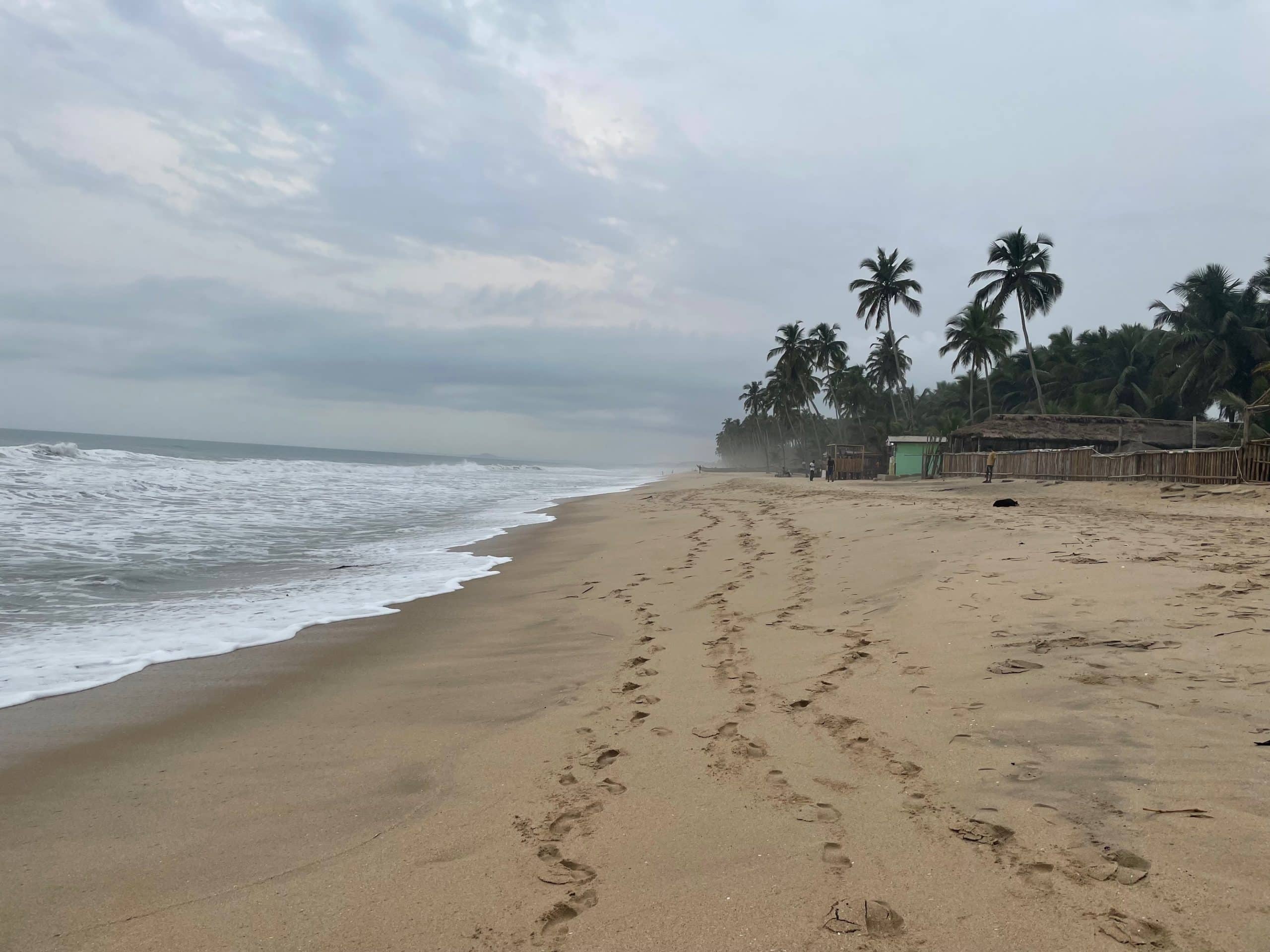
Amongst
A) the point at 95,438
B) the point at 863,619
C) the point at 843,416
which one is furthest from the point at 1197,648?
the point at 95,438

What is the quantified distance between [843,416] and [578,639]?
65548mm

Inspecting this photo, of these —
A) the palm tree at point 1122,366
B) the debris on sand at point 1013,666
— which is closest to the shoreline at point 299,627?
the debris on sand at point 1013,666

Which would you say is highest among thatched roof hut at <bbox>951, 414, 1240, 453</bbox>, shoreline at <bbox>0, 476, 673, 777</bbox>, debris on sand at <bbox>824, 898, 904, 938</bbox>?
thatched roof hut at <bbox>951, 414, 1240, 453</bbox>

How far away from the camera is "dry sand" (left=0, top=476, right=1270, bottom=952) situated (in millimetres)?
2268

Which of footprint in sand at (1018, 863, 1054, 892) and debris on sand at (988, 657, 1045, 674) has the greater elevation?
debris on sand at (988, 657, 1045, 674)

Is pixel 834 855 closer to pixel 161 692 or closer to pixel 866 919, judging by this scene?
pixel 866 919

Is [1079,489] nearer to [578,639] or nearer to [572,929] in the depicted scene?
[578,639]

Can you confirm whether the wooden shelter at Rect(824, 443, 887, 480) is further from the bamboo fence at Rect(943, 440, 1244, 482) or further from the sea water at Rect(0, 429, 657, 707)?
the sea water at Rect(0, 429, 657, 707)

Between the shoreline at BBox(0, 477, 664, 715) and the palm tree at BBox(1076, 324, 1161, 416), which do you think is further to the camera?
the palm tree at BBox(1076, 324, 1161, 416)

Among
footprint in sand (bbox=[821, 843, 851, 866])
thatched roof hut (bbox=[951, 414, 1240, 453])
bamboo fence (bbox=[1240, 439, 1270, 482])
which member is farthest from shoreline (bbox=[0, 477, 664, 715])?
thatched roof hut (bbox=[951, 414, 1240, 453])

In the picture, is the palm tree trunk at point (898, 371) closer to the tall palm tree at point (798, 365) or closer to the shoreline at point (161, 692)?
the tall palm tree at point (798, 365)

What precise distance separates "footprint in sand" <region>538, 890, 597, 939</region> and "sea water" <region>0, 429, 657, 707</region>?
14.5 feet

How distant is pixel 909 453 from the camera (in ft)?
117

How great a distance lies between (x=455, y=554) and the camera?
39.2 ft
